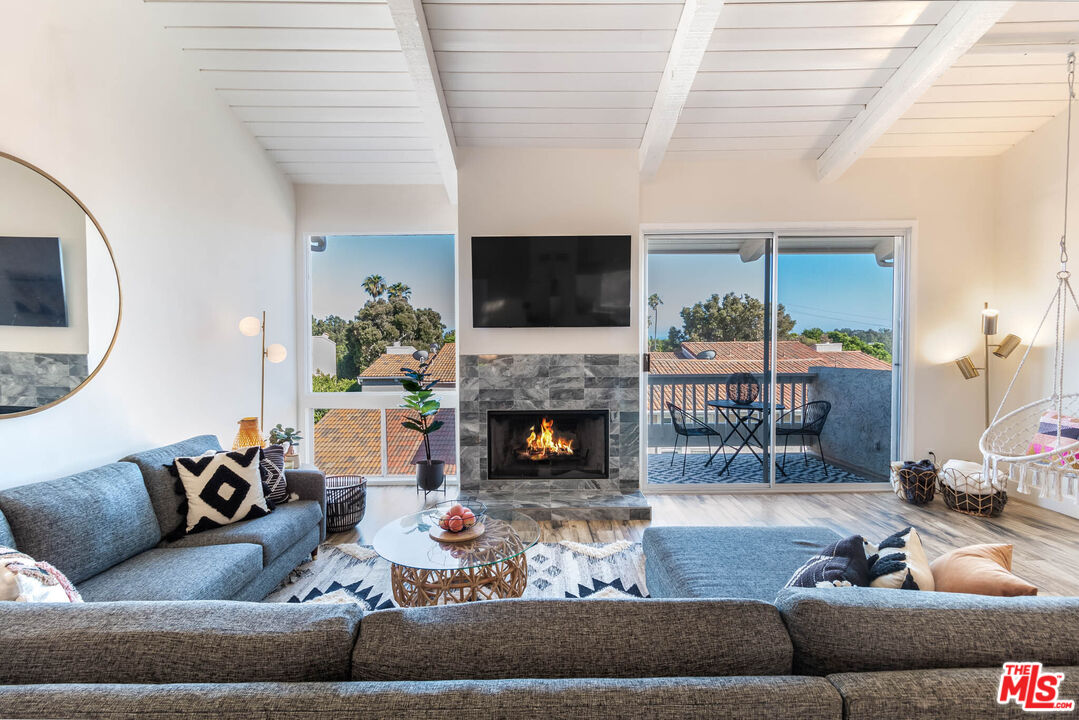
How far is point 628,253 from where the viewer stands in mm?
Result: 4055

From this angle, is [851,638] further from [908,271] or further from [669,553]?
[908,271]

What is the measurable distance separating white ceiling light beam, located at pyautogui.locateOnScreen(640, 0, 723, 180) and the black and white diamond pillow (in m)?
3.19

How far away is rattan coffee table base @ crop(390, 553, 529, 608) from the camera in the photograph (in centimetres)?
207

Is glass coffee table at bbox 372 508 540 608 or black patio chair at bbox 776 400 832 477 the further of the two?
black patio chair at bbox 776 400 832 477

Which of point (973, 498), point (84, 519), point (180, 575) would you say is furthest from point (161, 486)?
point (973, 498)

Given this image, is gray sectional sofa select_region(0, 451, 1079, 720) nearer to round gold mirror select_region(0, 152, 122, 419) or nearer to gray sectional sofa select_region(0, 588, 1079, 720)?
gray sectional sofa select_region(0, 588, 1079, 720)

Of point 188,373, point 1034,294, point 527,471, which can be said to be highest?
point 1034,294

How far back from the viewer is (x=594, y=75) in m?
3.22

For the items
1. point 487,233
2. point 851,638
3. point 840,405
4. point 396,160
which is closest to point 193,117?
point 396,160

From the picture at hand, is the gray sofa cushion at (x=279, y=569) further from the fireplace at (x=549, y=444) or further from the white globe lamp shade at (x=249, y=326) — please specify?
the fireplace at (x=549, y=444)

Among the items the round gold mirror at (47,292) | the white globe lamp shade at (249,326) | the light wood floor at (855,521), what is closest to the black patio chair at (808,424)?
the light wood floor at (855,521)

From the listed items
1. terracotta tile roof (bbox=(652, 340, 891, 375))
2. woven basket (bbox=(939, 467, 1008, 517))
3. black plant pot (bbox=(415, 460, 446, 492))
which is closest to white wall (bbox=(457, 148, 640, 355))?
terracotta tile roof (bbox=(652, 340, 891, 375))

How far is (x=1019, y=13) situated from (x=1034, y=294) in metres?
2.15

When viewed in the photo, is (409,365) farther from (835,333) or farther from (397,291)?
(835,333)
